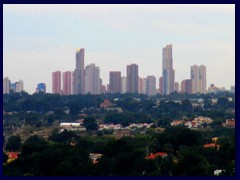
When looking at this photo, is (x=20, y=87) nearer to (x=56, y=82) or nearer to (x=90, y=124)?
(x=56, y=82)

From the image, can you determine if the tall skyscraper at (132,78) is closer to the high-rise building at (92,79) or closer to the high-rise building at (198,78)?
the high-rise building at (92,79)

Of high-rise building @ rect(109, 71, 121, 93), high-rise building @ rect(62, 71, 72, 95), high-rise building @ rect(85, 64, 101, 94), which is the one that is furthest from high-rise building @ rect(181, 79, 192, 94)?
high-rise building @ rect(62, 71, 72, 95)

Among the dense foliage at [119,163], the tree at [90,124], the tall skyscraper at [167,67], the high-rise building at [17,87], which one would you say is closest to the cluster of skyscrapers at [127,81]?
the tall skyscraper at [167,67]

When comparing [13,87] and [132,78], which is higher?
[132,78]

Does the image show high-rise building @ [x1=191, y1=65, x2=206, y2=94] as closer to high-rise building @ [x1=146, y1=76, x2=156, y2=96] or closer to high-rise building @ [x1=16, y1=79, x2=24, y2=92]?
high-rise building @ [x1=146, y1=76, x2=156, y2=96]

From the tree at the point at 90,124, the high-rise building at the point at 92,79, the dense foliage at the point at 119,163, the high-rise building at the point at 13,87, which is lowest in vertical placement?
the tree at the point at 90,124

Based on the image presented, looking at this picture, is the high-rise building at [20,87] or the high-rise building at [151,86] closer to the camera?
the high-rise building at [20,87]

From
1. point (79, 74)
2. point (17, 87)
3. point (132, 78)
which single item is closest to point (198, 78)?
point (132, 78)
